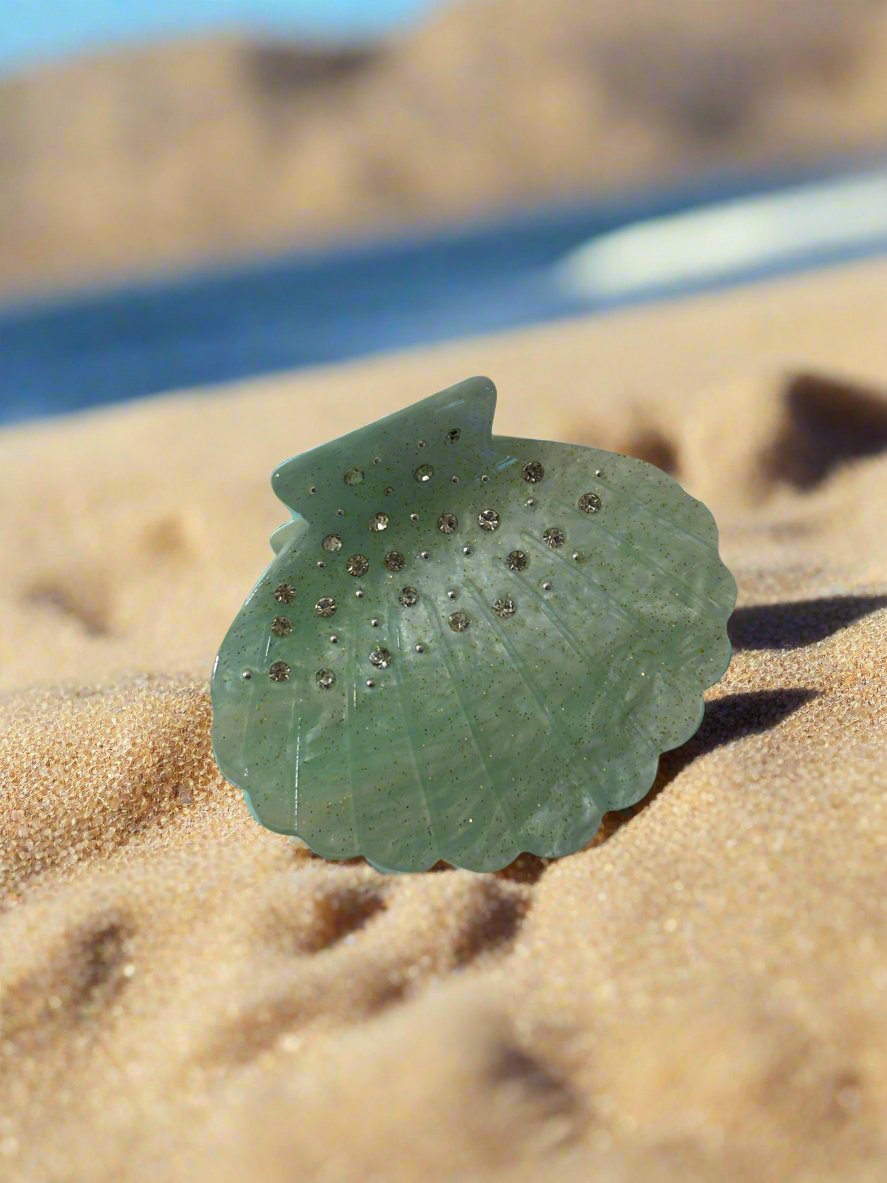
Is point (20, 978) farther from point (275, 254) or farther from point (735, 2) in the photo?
point (735, 2)

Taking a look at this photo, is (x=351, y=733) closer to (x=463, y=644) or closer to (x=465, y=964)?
(x=463, y=644)

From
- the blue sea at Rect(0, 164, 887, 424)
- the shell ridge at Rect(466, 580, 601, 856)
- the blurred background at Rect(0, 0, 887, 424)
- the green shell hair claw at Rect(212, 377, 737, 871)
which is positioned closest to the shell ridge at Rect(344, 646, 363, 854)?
the green shell hair claw at Rect(212, 377, 737, 871)

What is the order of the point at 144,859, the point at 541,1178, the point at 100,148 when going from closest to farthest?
the point at 541,1178 < the point at 144,859 < the point at 100,148

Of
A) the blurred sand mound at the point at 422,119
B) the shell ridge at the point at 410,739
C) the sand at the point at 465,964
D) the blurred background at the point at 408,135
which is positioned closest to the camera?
the sand at the point at 465,964

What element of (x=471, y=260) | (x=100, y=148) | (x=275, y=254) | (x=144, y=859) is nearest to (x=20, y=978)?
(x=144, y=859)

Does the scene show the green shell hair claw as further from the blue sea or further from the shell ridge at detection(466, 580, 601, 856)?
the blue sea

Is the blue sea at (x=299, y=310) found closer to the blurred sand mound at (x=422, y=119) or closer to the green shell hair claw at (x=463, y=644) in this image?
the green shell hair claw at (x=463, y=644)

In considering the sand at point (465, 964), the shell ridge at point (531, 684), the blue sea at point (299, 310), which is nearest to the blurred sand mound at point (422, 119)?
the blue sea at point (299, 310)
